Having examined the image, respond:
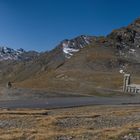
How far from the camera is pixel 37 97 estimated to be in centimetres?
8238

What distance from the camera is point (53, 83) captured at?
4988 inches

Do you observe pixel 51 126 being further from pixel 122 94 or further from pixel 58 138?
pixel 122 94

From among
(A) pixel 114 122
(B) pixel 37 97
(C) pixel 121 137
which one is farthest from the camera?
(B) pixel 37 97

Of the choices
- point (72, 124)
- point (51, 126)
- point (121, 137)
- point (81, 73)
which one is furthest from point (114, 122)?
point (81, 73)

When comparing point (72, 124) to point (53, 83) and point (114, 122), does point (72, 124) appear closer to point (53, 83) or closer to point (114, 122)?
point (114, 122)

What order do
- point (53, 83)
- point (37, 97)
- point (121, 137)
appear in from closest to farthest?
point (121, 137) < point (37, 97) < point (53, 83)

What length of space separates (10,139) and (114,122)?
12.4 meters

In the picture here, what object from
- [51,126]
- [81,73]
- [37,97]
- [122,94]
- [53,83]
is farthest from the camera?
[81,73]

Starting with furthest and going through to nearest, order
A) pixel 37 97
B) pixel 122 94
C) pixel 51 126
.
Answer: pixel 122 94
pixel 37 97
pixel 51 126

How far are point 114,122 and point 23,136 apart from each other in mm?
11280

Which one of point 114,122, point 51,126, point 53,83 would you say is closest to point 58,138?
point 51,126

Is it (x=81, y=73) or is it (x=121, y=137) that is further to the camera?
(x=81, y=73)

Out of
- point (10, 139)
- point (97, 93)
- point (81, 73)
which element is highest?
point (81, 73)

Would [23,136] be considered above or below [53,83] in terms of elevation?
below
